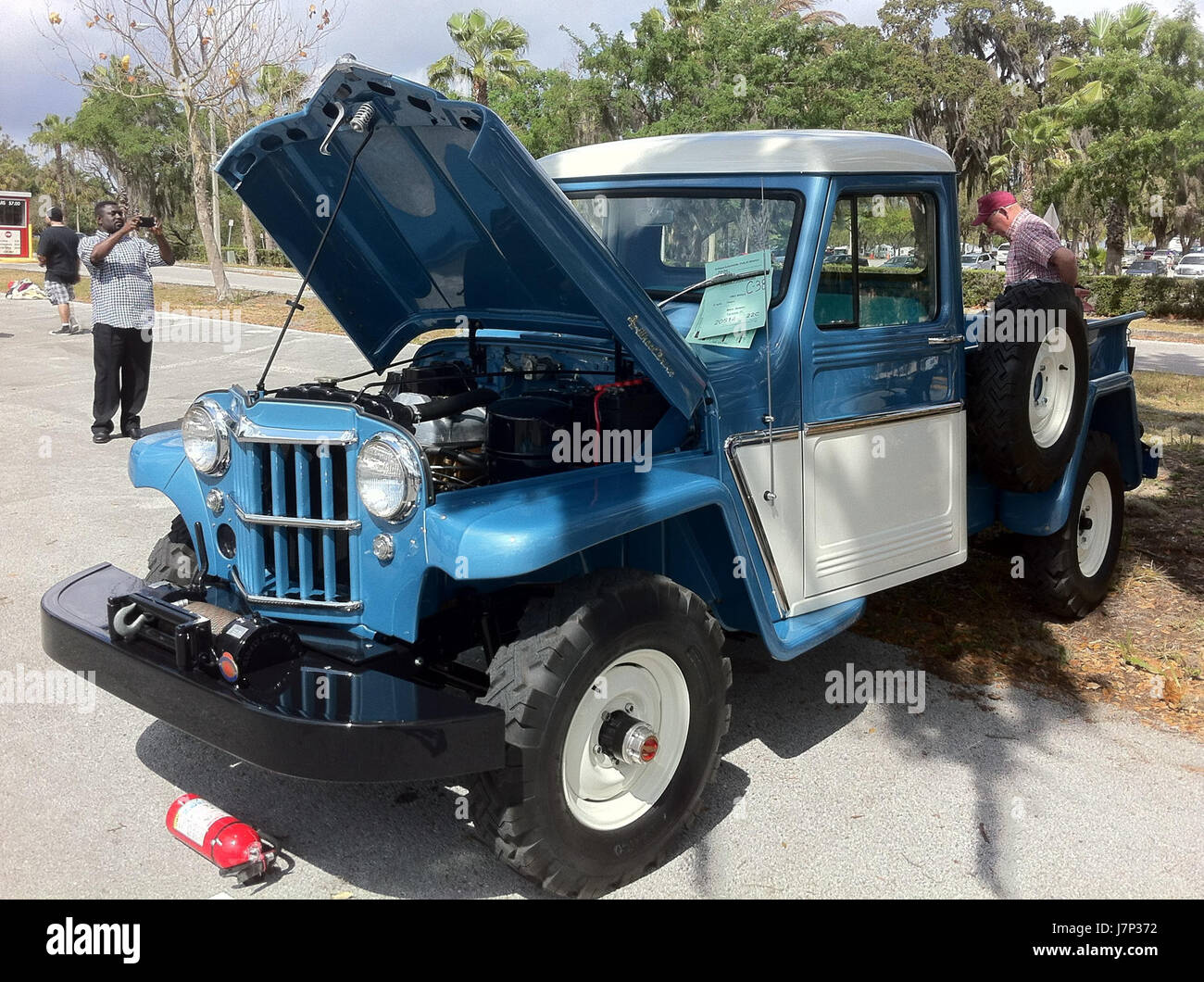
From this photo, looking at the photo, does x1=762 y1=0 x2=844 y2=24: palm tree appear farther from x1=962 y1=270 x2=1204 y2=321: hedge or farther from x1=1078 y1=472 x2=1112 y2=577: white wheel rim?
x1=1078 y1=472 x2=1112 y2=577: white wheel rim

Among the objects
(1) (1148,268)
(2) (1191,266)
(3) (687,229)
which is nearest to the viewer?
(3) (687,229)

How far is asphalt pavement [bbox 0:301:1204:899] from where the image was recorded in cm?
313

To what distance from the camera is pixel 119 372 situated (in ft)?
29.0

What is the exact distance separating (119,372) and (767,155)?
682cm

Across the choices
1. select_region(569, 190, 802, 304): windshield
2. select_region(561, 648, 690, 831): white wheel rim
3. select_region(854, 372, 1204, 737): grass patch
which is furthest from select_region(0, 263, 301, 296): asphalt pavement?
select_region(561, 648, 690, 831): white wheel rim

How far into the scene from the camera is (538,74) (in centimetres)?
2878

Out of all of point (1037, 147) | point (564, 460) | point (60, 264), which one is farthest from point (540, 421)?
point (1037, 147)

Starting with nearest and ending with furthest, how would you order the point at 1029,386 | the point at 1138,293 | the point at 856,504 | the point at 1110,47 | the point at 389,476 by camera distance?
the point at 389,476
the point at 856,504
the point at 1029,386
the point at 1138,293
the point at 1110,47

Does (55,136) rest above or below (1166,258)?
above

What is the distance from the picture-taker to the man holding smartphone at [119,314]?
342 inches

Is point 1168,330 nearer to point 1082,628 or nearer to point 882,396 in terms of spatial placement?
point 1082,628

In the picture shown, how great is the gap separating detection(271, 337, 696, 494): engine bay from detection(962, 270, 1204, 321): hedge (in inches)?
847

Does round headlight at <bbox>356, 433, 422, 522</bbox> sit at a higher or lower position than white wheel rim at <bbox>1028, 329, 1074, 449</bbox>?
lower
